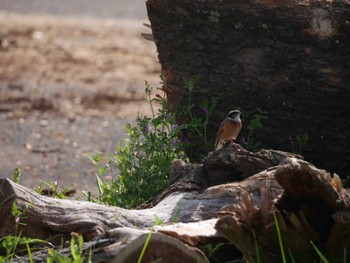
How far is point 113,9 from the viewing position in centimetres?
1525

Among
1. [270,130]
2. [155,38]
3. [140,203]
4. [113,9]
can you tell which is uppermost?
[155,38]

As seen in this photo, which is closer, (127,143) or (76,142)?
(127,143)

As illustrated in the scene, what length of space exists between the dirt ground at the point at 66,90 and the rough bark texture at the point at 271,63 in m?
2.27

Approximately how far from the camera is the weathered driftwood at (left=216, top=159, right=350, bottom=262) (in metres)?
3.87

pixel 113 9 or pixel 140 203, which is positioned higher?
pixel 140 203

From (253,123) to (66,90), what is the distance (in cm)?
586

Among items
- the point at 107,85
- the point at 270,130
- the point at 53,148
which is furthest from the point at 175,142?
the point at 107,85

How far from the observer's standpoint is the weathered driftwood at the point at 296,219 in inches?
152

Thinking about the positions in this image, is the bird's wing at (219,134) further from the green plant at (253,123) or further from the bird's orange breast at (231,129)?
the green plant at (253,123)

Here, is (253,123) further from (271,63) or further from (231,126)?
(271,63)

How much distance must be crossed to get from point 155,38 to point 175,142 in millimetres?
701

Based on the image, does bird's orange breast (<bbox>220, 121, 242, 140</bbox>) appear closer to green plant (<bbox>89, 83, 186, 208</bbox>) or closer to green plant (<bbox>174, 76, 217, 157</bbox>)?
green plant (<bbox>174, 76, 217, 157</bbox>)

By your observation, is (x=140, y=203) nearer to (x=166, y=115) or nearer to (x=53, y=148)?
(x=166, y=115)

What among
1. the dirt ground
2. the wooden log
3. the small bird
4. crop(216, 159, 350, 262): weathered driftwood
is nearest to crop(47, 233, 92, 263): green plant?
the wooden log
